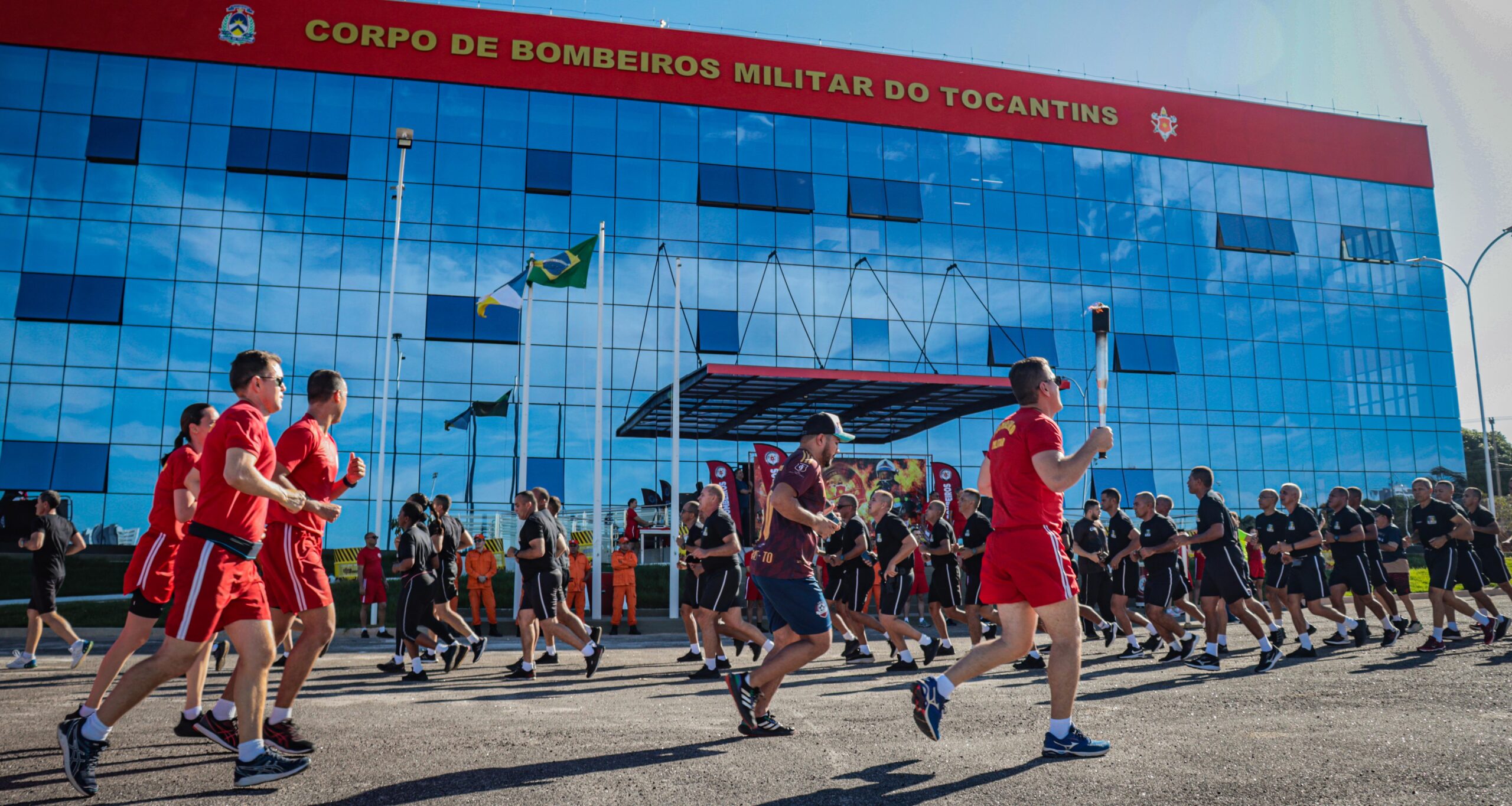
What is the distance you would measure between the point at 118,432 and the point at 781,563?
30490 mm

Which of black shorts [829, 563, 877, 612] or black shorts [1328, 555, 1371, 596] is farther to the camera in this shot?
black shorts [1328, 555, 1371, 596]

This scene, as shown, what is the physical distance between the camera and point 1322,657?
10.5 m

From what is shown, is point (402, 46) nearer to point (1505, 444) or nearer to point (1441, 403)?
point (1441, 403)

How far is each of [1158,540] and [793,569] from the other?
6889 mm

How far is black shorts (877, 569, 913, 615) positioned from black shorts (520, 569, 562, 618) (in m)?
3.55

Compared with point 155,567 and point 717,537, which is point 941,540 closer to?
point 717,537

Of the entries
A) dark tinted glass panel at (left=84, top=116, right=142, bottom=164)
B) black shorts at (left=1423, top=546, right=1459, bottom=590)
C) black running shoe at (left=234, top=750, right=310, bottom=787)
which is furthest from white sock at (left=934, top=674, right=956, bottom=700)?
dark tinted glass panel at (left=84, top=116, right=142, bottom=164)

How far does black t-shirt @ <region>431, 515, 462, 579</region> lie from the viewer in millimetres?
10719

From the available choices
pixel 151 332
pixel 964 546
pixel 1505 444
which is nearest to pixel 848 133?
pixel 151 332

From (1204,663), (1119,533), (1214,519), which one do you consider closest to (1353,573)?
(1119,533)

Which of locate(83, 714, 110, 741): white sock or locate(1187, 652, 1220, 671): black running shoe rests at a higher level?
locate(83, 714, 110, 741): white sock

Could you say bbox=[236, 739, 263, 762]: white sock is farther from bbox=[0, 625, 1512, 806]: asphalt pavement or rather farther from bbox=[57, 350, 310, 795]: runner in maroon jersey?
bbox=[0, 625, 1512, 806]: asphalt pavement

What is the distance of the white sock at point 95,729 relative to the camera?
439 centimetres

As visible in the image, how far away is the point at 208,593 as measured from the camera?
4625 millimetres
